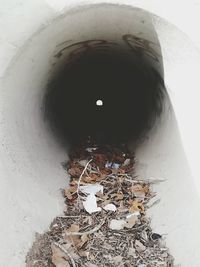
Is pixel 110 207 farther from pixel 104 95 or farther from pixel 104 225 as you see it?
pixel 104 95

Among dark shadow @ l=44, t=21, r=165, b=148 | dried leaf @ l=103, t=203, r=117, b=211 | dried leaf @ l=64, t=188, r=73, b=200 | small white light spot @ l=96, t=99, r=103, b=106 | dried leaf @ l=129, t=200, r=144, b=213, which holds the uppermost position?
small white light spot @ l=96, t=99, r=103, b=106

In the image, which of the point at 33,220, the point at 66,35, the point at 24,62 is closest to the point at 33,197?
the point at 33,220

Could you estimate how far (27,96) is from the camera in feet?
12.7

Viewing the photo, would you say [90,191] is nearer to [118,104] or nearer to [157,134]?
[157,134]

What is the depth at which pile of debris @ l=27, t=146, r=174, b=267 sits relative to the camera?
3248 mm

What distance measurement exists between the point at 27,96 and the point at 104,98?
3882 mm

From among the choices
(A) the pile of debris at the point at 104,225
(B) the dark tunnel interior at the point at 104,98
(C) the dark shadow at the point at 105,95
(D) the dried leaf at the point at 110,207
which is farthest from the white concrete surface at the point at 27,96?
(B) the dark tunnel interior at the point at 104,98

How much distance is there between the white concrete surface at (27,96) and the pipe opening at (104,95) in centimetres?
47

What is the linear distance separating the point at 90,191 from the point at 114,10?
173 centimetres

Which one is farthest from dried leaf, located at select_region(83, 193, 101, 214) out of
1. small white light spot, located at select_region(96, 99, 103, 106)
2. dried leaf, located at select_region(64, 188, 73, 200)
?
small white light spot, located at select_region(96, 99, 103, 106)

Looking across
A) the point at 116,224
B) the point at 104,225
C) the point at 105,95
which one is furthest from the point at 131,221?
the point at 105,95

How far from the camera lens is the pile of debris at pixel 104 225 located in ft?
10.7

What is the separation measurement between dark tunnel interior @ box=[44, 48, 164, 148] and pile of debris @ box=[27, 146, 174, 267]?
82 centimetres

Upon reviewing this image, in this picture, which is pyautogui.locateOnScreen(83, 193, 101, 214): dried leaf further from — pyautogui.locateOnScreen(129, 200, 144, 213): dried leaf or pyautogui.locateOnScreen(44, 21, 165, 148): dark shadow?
pyautogui.locateOnScreen(44, 21, 165, 148): dark shadow
